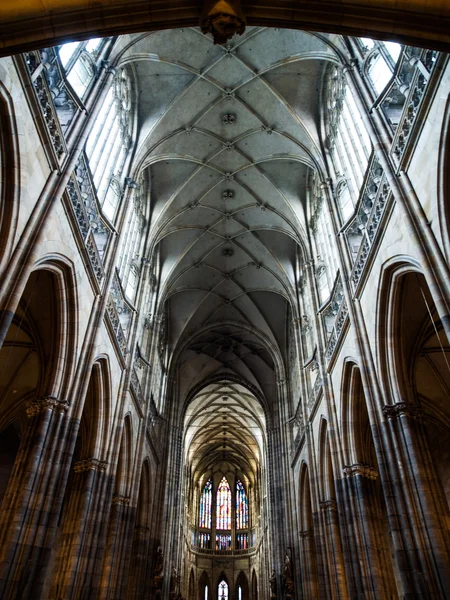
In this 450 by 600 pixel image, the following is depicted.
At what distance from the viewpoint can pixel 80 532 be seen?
1237 cm

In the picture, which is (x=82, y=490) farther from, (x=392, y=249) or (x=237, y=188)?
(x=237, y=188)

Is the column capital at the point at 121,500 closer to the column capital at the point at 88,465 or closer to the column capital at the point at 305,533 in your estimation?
the column capital at the point at 88,465

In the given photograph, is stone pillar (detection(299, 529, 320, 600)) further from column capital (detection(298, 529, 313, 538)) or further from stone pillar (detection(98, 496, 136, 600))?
stone pillar (detection(98, 496, 136, 600))

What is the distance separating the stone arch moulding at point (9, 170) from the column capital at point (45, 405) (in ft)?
11.9

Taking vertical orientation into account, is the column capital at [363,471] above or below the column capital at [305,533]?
below

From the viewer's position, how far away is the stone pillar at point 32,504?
875cm

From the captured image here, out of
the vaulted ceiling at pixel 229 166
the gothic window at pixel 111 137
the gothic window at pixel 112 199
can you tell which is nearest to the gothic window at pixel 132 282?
the vaulted ceiling at pixel 229 166

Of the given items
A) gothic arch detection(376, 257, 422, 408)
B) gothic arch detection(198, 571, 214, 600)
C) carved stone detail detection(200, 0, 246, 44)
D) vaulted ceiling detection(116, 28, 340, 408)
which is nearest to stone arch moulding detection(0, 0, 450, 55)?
carved stone detail detection(200, 0, 246, 44)

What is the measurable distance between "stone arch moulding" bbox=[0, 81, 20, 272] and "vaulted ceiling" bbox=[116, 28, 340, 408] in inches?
290

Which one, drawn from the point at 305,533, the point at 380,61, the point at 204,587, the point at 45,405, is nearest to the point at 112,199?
the point at 45,405

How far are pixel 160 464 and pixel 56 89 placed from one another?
759 inches

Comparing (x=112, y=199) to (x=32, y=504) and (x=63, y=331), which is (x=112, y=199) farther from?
(x=32, y=504)

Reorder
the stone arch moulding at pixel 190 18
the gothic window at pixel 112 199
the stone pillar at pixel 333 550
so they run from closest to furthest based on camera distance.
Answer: the stone arch moulding at pixel 190 18 → the stone pillar at pixel 333 550 → the gothic window at pixel 112 199

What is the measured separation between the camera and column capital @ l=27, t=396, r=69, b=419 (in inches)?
413
